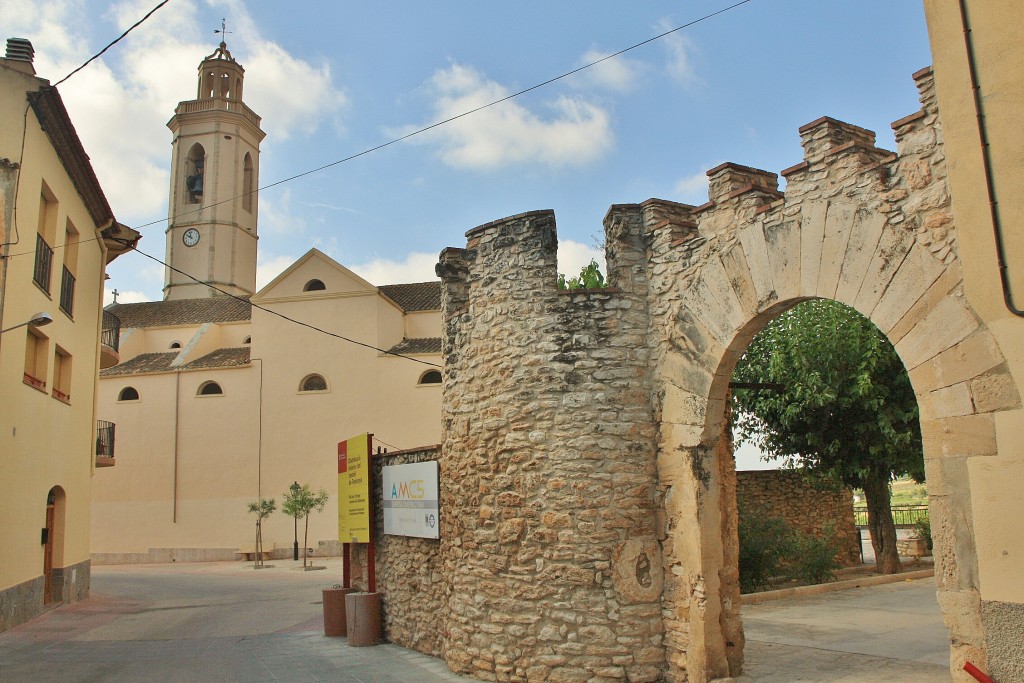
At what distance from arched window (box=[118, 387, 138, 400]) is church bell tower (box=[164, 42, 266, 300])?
8.70 meters

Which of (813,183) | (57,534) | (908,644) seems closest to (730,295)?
(813,183)

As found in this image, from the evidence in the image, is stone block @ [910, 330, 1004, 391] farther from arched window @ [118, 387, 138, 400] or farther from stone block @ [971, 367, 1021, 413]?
arched window @ [118, 387, 138, 400]

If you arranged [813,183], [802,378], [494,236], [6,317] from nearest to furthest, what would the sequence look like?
[813,183] < [494,236] < [6,317] < [802,378]

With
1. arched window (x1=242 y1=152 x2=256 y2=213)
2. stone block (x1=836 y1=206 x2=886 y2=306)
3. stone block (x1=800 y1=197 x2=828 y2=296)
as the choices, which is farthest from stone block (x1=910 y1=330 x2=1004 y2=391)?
arched window (x1=242 y1=152 x2=256 y2=213)

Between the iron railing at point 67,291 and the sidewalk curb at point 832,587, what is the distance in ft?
44.6

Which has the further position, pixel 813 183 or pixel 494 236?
pixel 494 236

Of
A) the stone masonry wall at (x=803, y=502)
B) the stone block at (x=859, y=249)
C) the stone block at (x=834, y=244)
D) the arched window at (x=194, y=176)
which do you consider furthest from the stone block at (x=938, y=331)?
the arched window at (x=194, y=176)

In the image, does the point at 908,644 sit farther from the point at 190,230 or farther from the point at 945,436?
the point at 190,230

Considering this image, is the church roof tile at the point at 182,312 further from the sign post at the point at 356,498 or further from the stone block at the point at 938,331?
the stone block at the point at 938,331

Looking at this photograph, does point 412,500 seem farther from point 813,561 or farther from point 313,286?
point 313,286

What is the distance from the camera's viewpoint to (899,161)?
580cm

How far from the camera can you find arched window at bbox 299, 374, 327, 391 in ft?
98.4

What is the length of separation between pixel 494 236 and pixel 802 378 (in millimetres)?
8155

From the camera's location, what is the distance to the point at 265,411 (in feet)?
97.8
